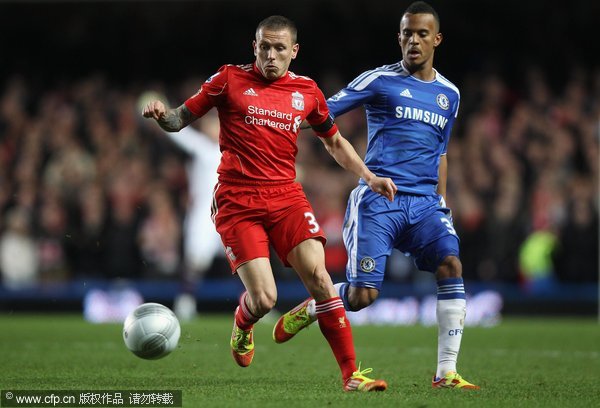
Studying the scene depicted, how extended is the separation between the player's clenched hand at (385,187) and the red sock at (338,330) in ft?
2.48

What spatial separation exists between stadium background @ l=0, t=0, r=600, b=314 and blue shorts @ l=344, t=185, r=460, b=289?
852 centimetres

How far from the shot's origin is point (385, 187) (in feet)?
24.0

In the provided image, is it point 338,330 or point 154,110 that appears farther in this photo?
point 338,330

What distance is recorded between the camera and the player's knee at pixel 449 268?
7.60 metres

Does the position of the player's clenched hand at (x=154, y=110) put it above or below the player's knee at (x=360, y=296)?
above

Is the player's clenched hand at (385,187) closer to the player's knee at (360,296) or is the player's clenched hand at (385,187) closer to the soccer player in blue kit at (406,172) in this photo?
the soccer player in blue kit at (406,172)

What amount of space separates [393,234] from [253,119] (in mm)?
1332

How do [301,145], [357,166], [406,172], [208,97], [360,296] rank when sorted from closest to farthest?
[208,97] < [357,166] < [360,296] < [406,172] < [301,145]

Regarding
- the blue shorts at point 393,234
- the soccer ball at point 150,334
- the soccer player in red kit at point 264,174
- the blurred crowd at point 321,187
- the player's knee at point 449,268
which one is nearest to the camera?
the soccer player in red kit at point 264,174

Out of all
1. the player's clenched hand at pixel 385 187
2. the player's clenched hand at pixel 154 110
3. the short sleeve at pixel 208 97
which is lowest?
the player's clenched hand at pixel 385 187

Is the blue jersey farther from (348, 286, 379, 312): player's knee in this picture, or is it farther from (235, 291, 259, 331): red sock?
(235, 291, 259, 331): red sock

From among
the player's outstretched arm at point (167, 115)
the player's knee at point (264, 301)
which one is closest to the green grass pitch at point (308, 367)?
the player's knee at point (264, 301)

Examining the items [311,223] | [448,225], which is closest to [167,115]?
[311,223]

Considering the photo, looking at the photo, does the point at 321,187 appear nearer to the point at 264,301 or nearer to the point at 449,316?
the point at 449,316
